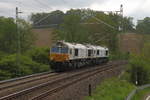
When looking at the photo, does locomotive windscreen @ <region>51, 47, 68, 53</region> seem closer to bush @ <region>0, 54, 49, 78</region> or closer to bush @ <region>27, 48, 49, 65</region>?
bush @ <region>0, 54, 49, 78</region>

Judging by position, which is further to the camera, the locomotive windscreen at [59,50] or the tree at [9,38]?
the tree at [9,38]

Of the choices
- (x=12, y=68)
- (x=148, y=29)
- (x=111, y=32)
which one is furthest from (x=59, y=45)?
(x=148, y=29)

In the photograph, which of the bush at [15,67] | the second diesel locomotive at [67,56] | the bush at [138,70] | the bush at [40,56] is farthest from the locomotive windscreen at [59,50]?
the bush at [138,70]

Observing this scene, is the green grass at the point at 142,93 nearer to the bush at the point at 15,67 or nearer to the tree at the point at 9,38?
the bush at the point at 15,67

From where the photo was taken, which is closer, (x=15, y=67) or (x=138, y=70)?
(x=15, y=67)

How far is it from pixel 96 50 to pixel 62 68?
53.2 feet

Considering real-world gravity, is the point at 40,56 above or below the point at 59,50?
below

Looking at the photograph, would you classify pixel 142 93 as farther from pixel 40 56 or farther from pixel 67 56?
pixel 40 56

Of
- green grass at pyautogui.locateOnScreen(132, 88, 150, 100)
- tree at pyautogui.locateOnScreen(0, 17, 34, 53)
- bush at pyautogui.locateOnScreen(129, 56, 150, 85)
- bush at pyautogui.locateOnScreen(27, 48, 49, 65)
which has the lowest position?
green grass at pyautogui.locateOnScreen(132, 88, 150, 100)

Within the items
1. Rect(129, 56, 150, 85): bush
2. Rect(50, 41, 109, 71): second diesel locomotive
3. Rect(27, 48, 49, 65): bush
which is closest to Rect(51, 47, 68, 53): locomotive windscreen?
Rect(50, 41, 109, 71): second diesel locomotive

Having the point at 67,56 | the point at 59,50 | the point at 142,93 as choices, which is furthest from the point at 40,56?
the point at 142,93

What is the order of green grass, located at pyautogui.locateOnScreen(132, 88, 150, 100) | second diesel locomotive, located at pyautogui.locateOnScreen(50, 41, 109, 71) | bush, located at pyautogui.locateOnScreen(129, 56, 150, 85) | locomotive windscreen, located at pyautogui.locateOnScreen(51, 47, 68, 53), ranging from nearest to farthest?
green grass, located at pyautogui.locateOnScreen(132, 88, 150, 100) < second diesel locomotive, located at pyautogui.locateOnScreen(50, 41, 109, 71) < locomotive windscreen, located at pyautogui.locateOnScreen(51, 47, 68, 53) < bush, located at pyautogui.locateOnScreen(129, 56, 150, 85)

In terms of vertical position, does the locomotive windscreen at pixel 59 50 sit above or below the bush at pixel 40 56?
above

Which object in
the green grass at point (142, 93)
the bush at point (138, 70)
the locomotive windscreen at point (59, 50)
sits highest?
the locomotive windscreen at point (59, 50)
